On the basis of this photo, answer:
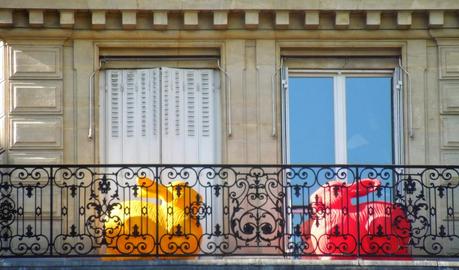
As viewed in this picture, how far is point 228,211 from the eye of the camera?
84.0ft

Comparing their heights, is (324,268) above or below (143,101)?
below

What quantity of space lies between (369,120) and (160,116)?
2.82 meters

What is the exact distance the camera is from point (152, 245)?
2531 centimetres

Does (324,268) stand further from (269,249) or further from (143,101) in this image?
(143,101)

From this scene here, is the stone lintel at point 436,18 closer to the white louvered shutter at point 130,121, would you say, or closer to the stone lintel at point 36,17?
the white louvered shutter at point 130,121

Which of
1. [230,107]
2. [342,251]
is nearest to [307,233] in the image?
[342,251]

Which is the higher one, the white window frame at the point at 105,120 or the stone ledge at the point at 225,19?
the stone ledge at the point at 225,19

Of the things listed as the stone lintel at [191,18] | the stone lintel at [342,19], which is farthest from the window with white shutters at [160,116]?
the stone lintel at [342,19]

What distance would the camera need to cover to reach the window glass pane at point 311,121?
2736cm

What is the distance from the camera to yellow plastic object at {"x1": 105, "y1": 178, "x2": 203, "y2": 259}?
993 inches

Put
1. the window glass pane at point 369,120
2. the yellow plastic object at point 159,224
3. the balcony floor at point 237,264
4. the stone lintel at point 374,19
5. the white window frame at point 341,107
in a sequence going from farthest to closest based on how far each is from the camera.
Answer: the window glass pane at point 369,120, the white window frame at point 341,107, the stone lintel at point 374,19, the yellow plastic object at point 159,224, the balcony floor at point 237,264

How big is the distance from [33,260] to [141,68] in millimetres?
3551

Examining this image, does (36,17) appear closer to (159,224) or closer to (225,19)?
(225,19)

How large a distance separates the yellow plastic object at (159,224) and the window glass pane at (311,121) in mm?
2327
